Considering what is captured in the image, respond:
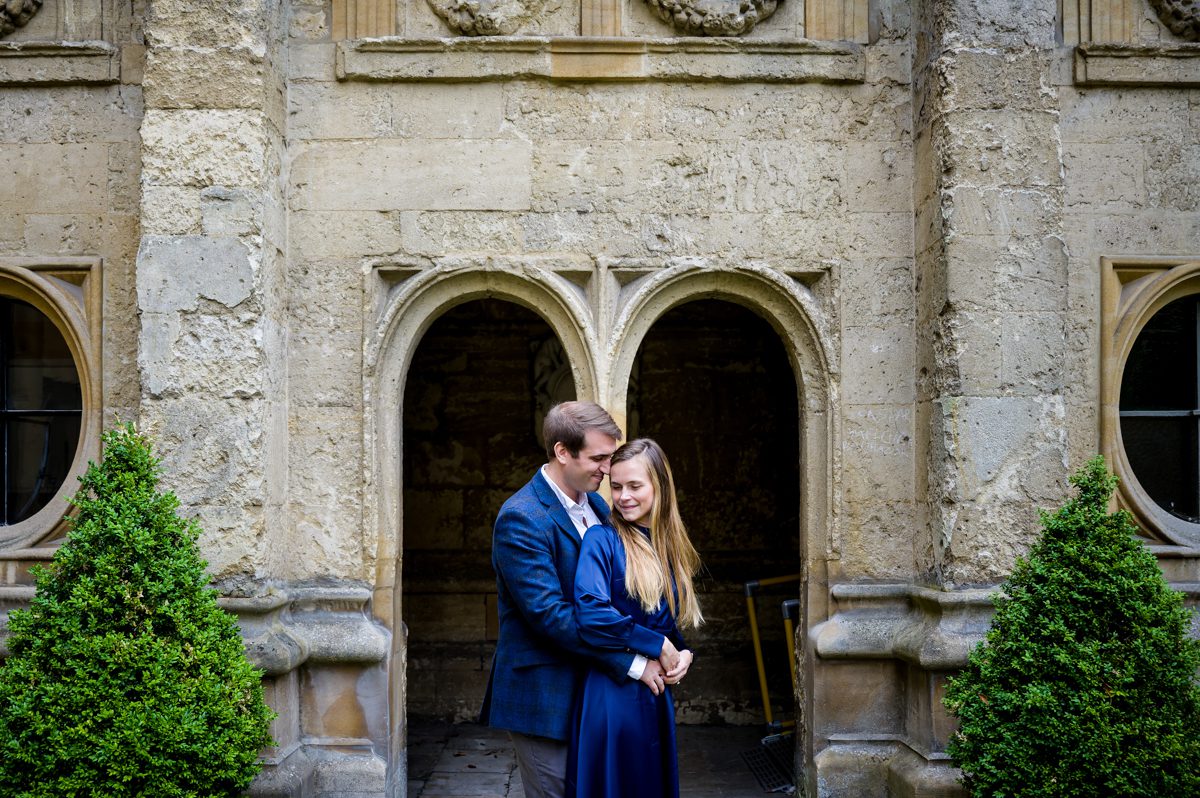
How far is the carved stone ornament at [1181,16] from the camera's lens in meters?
4.98

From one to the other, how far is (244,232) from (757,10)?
2806 millimetres

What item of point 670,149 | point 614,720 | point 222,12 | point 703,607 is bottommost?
point 703,607

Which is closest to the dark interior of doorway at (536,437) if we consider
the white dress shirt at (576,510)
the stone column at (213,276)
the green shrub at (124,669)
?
the stone column at (213,276)

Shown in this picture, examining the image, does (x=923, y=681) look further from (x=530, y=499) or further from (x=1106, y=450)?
(x=530, y=499)

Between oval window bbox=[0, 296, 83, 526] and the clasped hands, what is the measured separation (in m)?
3.84

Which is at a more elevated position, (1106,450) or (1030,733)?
(1106,450)

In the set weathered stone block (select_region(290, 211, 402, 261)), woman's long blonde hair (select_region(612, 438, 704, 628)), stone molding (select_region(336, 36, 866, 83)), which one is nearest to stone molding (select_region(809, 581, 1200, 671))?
woman's long blonde hair (select_region(612, 438, 704, 628))

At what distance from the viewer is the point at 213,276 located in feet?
14.4

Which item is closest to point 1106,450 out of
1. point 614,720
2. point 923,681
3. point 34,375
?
point 923,681

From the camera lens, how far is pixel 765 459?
25.1 ft

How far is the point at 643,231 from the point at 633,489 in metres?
2.12

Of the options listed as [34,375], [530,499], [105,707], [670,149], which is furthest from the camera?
[34,375]

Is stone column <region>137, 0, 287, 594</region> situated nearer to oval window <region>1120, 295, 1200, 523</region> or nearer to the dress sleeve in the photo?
the dress sleeve

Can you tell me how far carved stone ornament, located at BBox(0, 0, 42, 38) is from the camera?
16.1 feet
